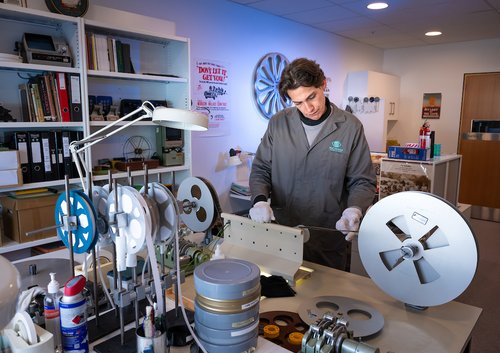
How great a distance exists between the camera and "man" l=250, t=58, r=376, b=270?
1709 mm

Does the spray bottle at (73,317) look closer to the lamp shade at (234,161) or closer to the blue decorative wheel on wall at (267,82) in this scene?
the lamp shade at (234,161)

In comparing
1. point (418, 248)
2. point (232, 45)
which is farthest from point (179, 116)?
point (232, 45)

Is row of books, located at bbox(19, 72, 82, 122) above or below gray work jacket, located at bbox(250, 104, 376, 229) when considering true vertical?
above

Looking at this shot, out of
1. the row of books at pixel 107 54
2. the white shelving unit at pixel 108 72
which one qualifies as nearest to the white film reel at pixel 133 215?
the white shelving unit at pixel 108 72

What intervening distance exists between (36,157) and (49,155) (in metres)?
0.07

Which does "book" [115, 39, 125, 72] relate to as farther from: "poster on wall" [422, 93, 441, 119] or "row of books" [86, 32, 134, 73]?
"poster on wall" [422, 93, 441, 119]

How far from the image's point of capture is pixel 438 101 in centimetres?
558

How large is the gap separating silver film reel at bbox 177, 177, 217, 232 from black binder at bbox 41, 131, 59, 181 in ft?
3.91

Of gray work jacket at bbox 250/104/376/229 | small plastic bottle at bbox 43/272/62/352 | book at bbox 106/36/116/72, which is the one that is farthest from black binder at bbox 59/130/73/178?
small plastic bottle at bbox 43/272/62/352

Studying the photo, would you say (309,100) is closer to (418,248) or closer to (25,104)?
(418,248)

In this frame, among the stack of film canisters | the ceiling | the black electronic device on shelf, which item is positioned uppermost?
the ceiling

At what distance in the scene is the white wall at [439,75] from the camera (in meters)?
5.21

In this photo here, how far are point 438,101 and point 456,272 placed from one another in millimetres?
5208

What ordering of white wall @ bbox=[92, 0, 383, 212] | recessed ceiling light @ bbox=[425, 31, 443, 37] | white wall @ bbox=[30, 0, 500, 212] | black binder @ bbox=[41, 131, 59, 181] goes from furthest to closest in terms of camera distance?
1. recessed ceiling light @ bbox=[425, 31, 443, 37]
2. white wall @ bbox=[30, 0, 500, 212]
3. white wall @ bbox=[92, 0, 383, 212]
4. black binder @ bbox=[41, 131, 59, 181]
